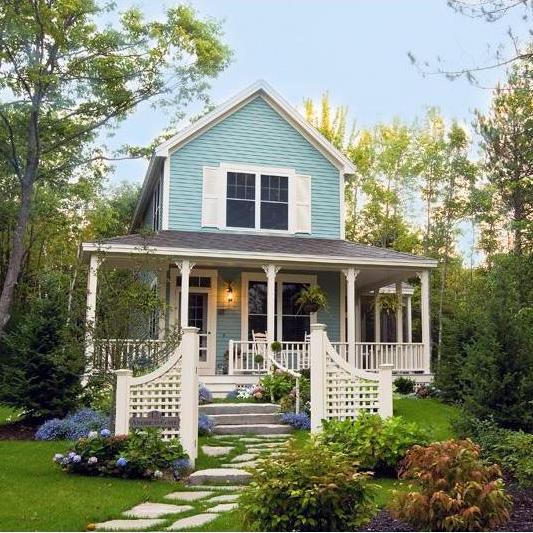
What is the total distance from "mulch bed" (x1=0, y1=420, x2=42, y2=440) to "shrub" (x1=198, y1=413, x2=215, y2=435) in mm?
2509

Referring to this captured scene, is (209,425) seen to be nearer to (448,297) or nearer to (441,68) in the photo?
(441,68)

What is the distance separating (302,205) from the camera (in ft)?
55.3

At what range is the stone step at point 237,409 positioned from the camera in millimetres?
10914

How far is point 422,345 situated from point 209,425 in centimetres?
683

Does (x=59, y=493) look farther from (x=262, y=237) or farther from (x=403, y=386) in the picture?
(x=262, y=237)

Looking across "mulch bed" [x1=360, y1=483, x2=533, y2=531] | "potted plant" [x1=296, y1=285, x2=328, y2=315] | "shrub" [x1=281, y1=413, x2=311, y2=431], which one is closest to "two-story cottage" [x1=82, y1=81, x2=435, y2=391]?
"potted plant" [x1=296, y1=285, x2=328, y2=315]

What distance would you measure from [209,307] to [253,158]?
402 centimetres

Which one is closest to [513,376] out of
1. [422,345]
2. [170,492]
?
[170,492]

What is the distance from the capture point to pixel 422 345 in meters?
15.2

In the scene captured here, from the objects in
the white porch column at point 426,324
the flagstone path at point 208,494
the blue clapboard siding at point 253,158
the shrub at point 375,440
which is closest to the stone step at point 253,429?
the flagstone path at point 208,494

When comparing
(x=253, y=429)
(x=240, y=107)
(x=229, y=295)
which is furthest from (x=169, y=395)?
(x=240, y=107)

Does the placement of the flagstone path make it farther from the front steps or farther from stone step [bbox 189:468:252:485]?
the front steps

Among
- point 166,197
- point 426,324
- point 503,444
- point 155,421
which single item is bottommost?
point 503,444

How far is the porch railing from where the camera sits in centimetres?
1402
